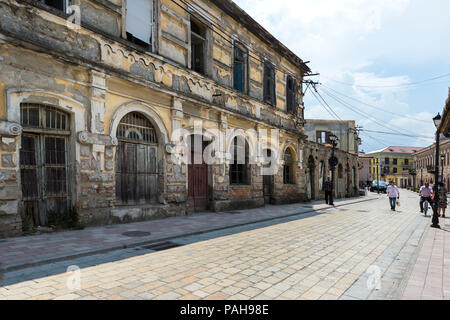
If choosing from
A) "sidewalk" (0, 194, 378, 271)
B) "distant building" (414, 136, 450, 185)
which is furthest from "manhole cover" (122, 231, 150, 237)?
"distant building" (414, 136, 450, 185)

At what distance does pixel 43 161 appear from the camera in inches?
299

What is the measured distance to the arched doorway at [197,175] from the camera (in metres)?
12.3

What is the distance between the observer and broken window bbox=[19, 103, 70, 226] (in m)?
7.29

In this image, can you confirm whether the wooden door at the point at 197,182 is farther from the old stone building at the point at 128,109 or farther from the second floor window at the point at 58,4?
the second floor window at the point at 58,4

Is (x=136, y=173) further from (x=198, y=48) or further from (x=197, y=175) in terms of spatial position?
(x=198, y=48)

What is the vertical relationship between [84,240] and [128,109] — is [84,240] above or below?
below

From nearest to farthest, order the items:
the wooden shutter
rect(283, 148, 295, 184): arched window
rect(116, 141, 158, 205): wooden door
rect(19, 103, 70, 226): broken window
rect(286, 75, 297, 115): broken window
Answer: rect(19, 103, 70, 226): broken window → rect(116, 141, 158, 205): wooden door → the wooden shutter → rect(283, 148, 295, 184): arched window → rect(286, 75, 297, 115): broken window

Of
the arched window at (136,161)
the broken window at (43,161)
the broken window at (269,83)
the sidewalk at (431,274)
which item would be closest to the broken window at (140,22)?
the arched window at (136,161)

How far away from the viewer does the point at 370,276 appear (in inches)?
187

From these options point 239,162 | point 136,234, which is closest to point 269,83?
point 239,162

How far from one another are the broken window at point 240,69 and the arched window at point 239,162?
257 centimetres

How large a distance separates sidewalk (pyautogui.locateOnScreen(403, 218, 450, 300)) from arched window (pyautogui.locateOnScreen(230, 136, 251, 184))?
8.66 metres

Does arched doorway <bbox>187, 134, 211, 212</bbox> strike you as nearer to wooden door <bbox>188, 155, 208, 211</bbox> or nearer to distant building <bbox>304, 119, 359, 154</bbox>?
wooden door <bbox>188, 155, 208, 211</bbox>

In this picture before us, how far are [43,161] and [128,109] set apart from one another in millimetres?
2861
